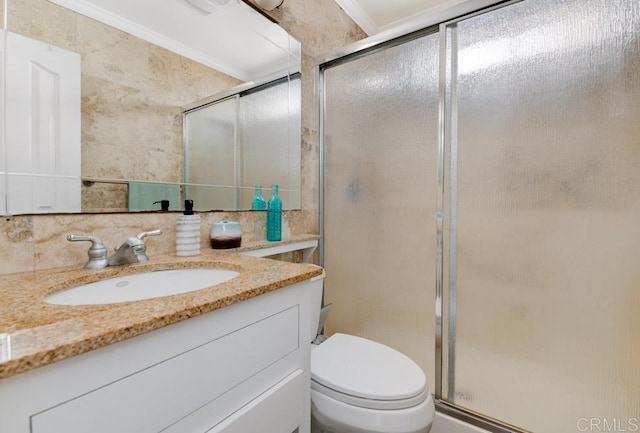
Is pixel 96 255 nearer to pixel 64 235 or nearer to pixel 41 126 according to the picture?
pixel 64 235

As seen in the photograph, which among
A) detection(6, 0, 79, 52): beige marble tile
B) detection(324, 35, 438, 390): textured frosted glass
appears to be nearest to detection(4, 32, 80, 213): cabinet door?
detection(6, 0, 79, 52): beige marble tile

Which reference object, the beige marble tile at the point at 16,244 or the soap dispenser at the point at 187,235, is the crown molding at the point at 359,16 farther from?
the beige marble tile at the point at 16,244

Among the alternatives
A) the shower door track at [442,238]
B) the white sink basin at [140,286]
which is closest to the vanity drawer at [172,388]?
the white sink basin at [140,286]

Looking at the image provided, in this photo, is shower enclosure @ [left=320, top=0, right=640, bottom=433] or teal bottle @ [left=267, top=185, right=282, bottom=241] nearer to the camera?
shower enclosure @ [left=320, top=0, right=640, bottom=433]

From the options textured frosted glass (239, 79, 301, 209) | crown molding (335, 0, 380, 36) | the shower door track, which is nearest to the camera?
the shower door track

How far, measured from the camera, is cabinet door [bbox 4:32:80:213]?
778 millimetres

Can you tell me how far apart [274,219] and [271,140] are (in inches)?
16.6

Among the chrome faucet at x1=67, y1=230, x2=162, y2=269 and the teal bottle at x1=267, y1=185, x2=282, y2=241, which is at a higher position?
the teal bottle at x1=267, y1=185, x2=282, y2=241

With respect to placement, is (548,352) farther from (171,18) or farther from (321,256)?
(171,18)

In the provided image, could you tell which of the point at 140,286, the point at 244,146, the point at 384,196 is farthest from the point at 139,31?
the point at 384,196

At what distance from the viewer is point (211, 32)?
49.1 inches

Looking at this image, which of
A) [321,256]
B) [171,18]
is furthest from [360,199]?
[171,18]

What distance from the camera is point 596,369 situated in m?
1.09

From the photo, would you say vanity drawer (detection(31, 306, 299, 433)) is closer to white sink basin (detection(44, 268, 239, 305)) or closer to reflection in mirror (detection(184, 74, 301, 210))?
white sink basin (detection(44, 268, 239, 305))
